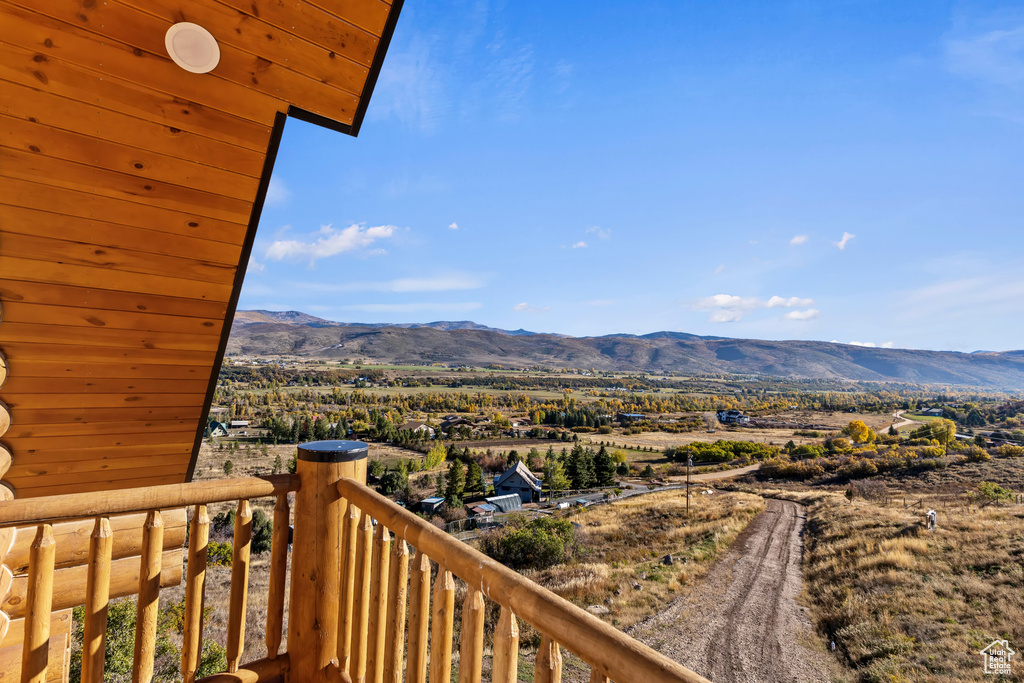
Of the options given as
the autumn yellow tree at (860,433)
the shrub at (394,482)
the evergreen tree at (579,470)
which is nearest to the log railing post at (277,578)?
the shrub at (394,482)

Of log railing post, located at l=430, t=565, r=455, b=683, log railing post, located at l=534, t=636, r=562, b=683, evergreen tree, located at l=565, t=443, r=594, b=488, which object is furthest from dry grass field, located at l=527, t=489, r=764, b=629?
log railing post, located at l=534, t=636, r=562, b=683

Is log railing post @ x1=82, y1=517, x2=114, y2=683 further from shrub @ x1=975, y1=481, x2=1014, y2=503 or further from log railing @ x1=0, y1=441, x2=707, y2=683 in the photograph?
shrub @ x1=975, y1=481, x2=1014, y2=503

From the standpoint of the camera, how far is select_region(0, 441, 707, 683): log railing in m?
0.84

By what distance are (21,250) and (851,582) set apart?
1890 centimetres

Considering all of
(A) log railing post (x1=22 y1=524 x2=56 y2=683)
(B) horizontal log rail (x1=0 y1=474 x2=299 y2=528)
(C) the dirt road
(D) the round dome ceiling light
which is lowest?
(C) the dirt road

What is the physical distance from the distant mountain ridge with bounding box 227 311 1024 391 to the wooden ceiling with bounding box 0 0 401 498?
105112 millimetres

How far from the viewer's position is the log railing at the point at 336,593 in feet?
2.77

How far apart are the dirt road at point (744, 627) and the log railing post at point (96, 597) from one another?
9.36 meters

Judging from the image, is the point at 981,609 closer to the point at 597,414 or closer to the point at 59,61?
the point at 59,61

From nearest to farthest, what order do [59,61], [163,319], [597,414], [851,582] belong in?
1. [59,61]
2. [163,319]
3. [851,582]
4. [597,414]

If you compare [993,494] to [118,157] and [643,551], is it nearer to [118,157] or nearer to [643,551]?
[643,551]

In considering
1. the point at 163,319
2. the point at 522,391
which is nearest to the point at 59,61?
the point at 163,319

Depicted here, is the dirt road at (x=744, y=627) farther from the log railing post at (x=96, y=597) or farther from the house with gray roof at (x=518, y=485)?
the house with gray roof at (x=518, y=485)

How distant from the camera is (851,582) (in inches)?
536
